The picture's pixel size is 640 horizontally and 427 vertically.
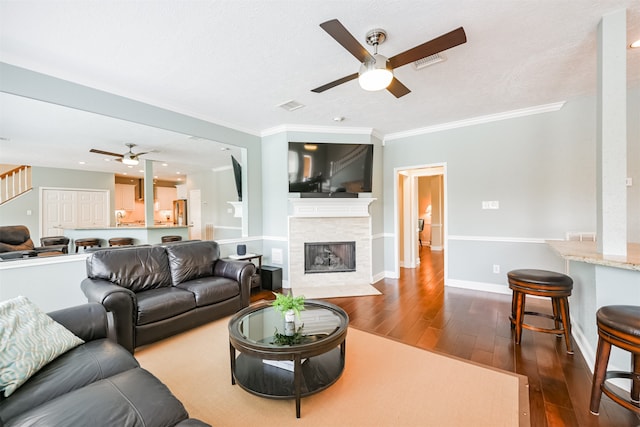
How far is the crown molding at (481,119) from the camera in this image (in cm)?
365

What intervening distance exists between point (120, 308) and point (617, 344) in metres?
3.49

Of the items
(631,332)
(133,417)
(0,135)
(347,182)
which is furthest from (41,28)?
(631,332)

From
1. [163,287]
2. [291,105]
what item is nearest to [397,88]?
[291,105]

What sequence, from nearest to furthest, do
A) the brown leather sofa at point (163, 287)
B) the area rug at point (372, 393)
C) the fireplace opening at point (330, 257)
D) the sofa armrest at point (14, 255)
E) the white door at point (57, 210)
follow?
1. the area rug at point (372, 393)
2. the brown leather sofa at point (163, 287)
3. the sofa armrest at point (14, 255)
4. the fireplace opening at point (330, 257)
5. the white door at point (57, 210)

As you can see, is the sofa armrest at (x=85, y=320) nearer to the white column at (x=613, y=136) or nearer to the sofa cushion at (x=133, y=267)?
the sofa cushion at (x=133, y=267)

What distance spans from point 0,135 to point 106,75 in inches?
83.4

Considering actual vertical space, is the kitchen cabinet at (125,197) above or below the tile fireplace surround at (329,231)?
above

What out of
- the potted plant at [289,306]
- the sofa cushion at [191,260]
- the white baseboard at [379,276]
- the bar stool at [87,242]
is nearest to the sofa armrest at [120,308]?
the sofa cushion at [191,260]

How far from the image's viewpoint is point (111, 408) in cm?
104

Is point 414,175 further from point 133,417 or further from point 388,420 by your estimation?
point 133,417

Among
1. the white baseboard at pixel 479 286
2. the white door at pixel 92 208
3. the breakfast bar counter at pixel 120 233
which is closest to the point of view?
the white baseboard at pixel 479 286

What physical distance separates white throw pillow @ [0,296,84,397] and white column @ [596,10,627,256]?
3.78m

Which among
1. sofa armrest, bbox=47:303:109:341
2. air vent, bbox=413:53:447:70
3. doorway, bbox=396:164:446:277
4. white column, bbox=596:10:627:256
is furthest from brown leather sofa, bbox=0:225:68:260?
white column, bbox=596:10:627:256

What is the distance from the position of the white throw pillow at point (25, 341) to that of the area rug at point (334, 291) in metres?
2.84
